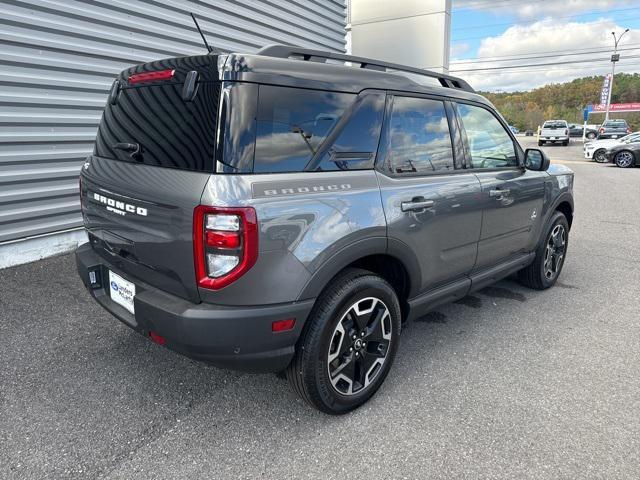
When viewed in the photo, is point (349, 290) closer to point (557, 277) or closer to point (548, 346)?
point (548, 346)

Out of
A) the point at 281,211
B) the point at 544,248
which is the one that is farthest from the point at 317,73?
the point at 544,248

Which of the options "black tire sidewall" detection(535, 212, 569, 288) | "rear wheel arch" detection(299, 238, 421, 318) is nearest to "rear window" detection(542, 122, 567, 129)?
"black tire sidewall" detection(535, 212, 569, 288)

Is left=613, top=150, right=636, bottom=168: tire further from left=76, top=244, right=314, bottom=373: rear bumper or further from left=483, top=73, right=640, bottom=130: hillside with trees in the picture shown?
left=483, top=73, right=640, bottom=130: hillside with trees

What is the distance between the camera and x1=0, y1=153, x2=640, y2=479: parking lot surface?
218 cm

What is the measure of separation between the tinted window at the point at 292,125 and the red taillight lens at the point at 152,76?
1.77 feet

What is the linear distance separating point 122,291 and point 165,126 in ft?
3.03

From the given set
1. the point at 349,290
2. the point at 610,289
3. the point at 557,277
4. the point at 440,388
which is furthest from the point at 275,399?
the point at 610,289

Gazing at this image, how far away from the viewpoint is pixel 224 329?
2027mm

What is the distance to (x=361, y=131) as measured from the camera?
2.52m

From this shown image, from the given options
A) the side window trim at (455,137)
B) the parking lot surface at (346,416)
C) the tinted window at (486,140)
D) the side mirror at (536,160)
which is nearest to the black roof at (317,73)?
the side window trim at (455,137)

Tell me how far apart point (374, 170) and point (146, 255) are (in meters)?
1.30

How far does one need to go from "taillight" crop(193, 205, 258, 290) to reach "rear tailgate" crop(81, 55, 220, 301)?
0.05 meters

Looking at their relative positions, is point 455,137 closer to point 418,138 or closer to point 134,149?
point 418,138

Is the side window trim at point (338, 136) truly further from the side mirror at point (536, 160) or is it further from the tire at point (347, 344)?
the side mirror at point (536, 160)
